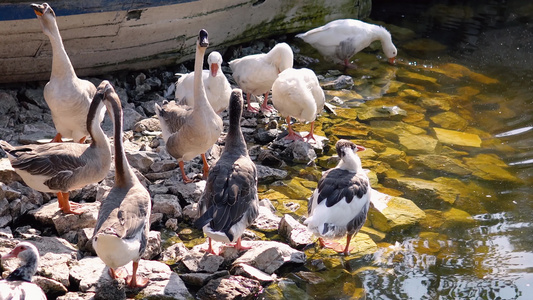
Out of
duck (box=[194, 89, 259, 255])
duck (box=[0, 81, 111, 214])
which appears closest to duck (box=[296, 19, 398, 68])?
duck (box=[194, 89, 259, 255])

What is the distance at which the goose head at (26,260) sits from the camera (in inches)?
173

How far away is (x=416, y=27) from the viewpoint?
513 inches

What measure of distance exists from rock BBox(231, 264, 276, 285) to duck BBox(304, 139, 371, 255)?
0.56m

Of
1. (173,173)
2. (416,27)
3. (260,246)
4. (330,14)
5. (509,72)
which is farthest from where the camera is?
(416,27)

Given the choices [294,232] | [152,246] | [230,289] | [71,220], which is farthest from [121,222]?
[294,232]

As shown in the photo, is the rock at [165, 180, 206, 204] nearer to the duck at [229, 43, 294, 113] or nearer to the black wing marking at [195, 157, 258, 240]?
the black wing marking at [195, 157, 258, 240]

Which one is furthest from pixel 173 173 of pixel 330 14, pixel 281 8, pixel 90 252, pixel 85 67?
pixel 330 14

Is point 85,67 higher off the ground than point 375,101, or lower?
higher

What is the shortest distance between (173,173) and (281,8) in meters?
4.90

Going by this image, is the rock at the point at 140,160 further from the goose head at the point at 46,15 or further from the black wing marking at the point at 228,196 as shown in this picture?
the goose head at the point at 46,15

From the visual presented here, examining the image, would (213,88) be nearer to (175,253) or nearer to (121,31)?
(121,31)

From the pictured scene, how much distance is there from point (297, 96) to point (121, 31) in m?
2.59

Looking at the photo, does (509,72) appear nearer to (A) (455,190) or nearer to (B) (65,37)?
(A) (455,190)

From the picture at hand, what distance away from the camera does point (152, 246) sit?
17.9 feet
